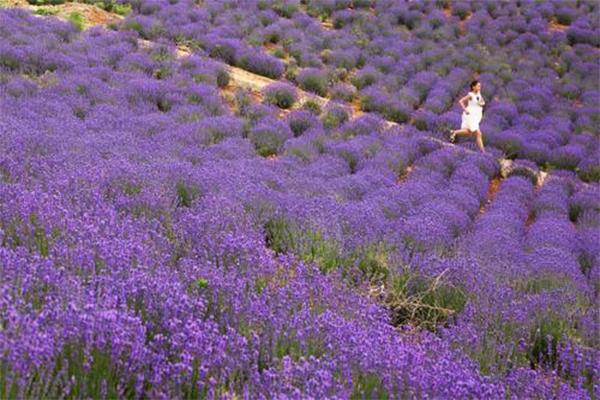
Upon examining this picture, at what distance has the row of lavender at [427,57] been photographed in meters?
10.9

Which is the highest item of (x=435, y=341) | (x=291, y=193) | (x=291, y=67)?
(x=435, y=341)

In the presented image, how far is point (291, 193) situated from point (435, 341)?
2.63 metres

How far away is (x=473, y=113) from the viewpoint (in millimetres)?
10031

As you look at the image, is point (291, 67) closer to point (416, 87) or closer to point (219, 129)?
point (416, 87)

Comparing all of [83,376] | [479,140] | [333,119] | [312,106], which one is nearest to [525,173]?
[479,140]

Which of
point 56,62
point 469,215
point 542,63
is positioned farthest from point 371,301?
point 542,63

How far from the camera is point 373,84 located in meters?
11.7

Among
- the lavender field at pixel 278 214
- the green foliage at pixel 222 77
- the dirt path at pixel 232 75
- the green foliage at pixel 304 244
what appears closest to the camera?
the lavender field at pixel 278 214

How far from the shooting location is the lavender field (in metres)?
2.56

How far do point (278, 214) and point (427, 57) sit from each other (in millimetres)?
9275

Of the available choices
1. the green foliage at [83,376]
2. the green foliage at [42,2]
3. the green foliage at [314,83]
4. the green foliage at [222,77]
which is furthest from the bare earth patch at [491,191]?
the green foliage at [42,2]

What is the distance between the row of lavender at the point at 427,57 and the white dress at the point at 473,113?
44cm

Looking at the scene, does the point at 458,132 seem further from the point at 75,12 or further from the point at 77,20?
the point at 75,12

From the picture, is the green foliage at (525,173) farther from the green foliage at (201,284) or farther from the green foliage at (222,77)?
the green foliage at (201,284)
